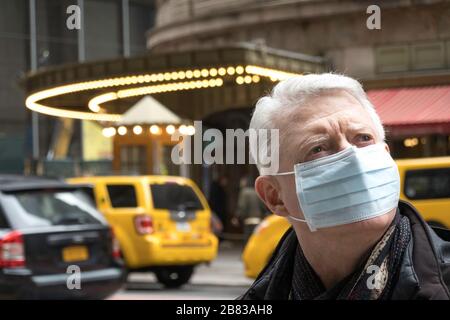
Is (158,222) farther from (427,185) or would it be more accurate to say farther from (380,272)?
(380,272)

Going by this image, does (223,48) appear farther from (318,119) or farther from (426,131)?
(318,119)

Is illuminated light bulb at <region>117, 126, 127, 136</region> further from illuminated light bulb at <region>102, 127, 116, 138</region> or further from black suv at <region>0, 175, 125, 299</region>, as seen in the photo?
black suv at <region>0, 175, 125, 299</region>

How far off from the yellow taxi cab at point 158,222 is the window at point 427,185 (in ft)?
11.9

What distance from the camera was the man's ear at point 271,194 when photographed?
1795 millimetres

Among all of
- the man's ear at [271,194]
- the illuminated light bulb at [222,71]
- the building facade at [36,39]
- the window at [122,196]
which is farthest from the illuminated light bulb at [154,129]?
the man's ear at [271,194]

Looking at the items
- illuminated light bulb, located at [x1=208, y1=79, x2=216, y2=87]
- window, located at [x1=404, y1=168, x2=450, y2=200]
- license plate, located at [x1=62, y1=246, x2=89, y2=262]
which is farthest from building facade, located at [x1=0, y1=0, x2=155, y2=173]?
illuminated light bulb, located at [x1=208, y1=79, x2=216, y2=87]

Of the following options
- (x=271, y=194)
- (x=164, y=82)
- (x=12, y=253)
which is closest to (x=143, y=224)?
(x=164, y=82)

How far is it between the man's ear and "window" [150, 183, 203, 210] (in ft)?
30.8

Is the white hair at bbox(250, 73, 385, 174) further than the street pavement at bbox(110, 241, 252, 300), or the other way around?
the street pavement at bbox(110, 241, 252, 300)

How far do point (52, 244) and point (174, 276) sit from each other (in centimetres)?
472

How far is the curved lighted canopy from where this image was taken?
30.5ft

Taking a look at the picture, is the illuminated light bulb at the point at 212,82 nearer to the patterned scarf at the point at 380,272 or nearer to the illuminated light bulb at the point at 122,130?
the illuminated light bulb at the point at 122,130
